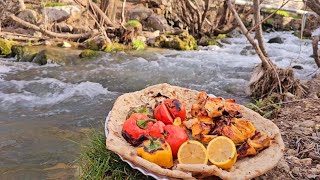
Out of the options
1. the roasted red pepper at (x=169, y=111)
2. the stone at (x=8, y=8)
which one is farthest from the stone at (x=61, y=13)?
the roasted red pepper at (x=169, y=111)

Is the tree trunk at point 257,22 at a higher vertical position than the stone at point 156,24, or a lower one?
higher

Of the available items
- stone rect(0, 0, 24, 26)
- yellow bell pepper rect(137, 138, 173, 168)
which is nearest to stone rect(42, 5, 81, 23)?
stone rect(0, 0, 24, 26)

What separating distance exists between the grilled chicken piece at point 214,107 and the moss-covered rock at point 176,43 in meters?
8.82

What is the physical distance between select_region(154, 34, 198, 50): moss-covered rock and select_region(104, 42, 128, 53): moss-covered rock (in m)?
1.25

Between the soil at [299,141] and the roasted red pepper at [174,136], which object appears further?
the soil at [299,141]

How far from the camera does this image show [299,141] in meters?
2.97

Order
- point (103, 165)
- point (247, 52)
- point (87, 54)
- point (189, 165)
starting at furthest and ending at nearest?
point (247, 52) < point (87, 54) < point (103, 165) < point (189, 165)

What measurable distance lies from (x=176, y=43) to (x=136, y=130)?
30.2 ft

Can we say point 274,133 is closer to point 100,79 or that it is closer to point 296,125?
point 296,125

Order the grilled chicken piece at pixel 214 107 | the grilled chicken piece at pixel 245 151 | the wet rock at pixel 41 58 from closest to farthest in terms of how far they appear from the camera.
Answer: the grilled chicken piece at pixel 245 151, the grilled chicken piece at pixel 214 107, the wet rock at pixel 41 58

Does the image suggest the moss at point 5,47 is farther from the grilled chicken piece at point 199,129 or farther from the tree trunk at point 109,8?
the grilled chicken piece at point 199,129

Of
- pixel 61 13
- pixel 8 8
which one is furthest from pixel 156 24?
pixel 8 8

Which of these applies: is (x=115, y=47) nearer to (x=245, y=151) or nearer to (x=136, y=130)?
(x=136, y=130)

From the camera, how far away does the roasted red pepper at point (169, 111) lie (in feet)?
7.70
